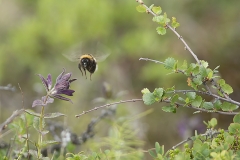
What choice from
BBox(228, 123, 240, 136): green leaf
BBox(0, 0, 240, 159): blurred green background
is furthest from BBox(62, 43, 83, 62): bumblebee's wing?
BBox(0, 0, 240, 159): blurred green background

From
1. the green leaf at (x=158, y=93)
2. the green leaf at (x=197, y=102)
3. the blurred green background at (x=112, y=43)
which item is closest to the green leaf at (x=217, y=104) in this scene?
the green leaf at (x=197, y=102)

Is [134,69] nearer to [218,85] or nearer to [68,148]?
[68,148]

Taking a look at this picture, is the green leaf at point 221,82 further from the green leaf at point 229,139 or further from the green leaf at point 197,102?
the green leaf at point 229,139

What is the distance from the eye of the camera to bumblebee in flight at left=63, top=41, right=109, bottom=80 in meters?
2.55

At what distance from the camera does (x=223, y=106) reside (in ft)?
5.10

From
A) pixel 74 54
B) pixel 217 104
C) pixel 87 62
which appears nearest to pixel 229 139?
pixel 217 104

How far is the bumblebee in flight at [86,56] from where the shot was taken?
101 inches

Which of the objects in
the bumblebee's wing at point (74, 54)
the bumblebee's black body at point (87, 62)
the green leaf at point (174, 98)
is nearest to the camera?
the green leaf at point (174, 98)

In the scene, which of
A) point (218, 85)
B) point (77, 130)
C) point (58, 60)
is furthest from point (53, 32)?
point (218, 85)

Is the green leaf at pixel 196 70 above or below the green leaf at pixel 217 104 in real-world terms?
above

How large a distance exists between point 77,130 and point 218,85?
2274 millimetres

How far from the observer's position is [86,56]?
2.56 m

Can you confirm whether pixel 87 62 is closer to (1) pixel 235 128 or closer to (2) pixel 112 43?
(1) pixel 235 128

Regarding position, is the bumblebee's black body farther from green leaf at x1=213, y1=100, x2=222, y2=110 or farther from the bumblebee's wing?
green leaf at x1=213, y1=100, x2=222, y2=110
